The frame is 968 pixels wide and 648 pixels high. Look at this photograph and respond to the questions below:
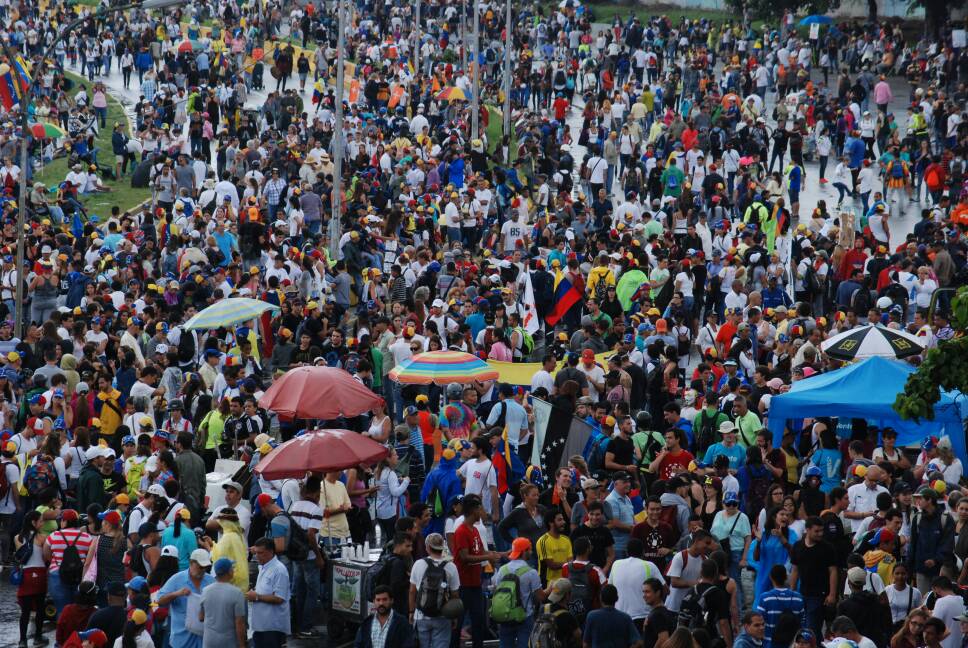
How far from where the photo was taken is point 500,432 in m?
15.5

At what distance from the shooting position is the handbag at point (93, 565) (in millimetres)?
14047

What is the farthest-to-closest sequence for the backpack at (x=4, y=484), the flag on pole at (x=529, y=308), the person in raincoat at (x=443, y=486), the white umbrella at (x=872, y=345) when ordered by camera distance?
1. the flag on pole at (x=529, y=308)
2. the white umbrella at (x=872, y=345)
3. the backpack at (x=4, y=484)
4. the person in raincoat at (x=443, y=486)

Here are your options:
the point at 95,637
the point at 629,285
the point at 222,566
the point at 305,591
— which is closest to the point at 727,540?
the point at 305,591

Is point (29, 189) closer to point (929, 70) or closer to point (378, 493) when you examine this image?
point (378, 493)

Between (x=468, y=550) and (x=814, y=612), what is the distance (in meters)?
2.82

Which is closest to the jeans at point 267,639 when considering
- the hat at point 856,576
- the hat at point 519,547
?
the hat at point 519,547

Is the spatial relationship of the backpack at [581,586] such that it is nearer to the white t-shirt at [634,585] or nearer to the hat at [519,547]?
the white t-shirt at [634,585]

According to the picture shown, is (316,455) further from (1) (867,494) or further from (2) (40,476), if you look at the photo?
(1) (867,494)

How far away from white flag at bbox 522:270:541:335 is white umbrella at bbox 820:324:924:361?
529cm

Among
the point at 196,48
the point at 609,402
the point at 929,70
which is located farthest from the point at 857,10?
the point at 609,402

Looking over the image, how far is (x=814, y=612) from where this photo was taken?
1326 centimetres

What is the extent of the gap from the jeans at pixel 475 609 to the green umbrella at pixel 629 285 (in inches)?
367

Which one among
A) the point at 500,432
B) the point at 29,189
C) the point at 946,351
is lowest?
the point at 29,189

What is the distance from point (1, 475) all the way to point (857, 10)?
138 ft
